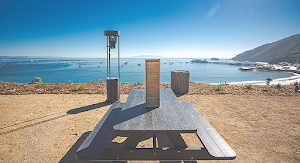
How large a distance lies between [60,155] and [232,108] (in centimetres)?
545

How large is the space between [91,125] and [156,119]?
7.87ft

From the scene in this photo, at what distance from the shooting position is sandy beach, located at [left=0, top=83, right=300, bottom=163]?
2627 millimetres

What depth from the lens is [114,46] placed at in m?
5.56

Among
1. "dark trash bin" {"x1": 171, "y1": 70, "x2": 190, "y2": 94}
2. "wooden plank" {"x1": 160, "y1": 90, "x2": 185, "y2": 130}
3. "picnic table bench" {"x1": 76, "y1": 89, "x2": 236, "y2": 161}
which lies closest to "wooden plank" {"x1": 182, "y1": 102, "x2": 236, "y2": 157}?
"picnic table bench" {"x1": 76, "y1": 89, "x2": 236, "y2": 161}

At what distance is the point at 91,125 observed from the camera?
374 centimetres

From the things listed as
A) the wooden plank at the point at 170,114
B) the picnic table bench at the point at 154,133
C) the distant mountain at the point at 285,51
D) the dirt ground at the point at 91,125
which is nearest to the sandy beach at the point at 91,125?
the dirt ground at the point at 91,125

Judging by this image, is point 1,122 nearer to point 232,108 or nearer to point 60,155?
point 60,155

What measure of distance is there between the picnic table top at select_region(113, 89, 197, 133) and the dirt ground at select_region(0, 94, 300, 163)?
95 cm

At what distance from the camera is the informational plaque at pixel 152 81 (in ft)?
8.52

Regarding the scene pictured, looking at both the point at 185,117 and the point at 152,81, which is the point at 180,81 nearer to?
the point at 152,81

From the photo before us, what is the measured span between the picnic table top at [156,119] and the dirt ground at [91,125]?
37.2 inches

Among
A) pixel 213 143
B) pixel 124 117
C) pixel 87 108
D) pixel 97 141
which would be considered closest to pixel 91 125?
pixel 87 108

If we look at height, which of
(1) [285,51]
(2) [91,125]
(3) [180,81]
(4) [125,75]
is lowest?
(4) [125,75]

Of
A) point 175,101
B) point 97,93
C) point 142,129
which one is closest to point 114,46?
point 97,93
